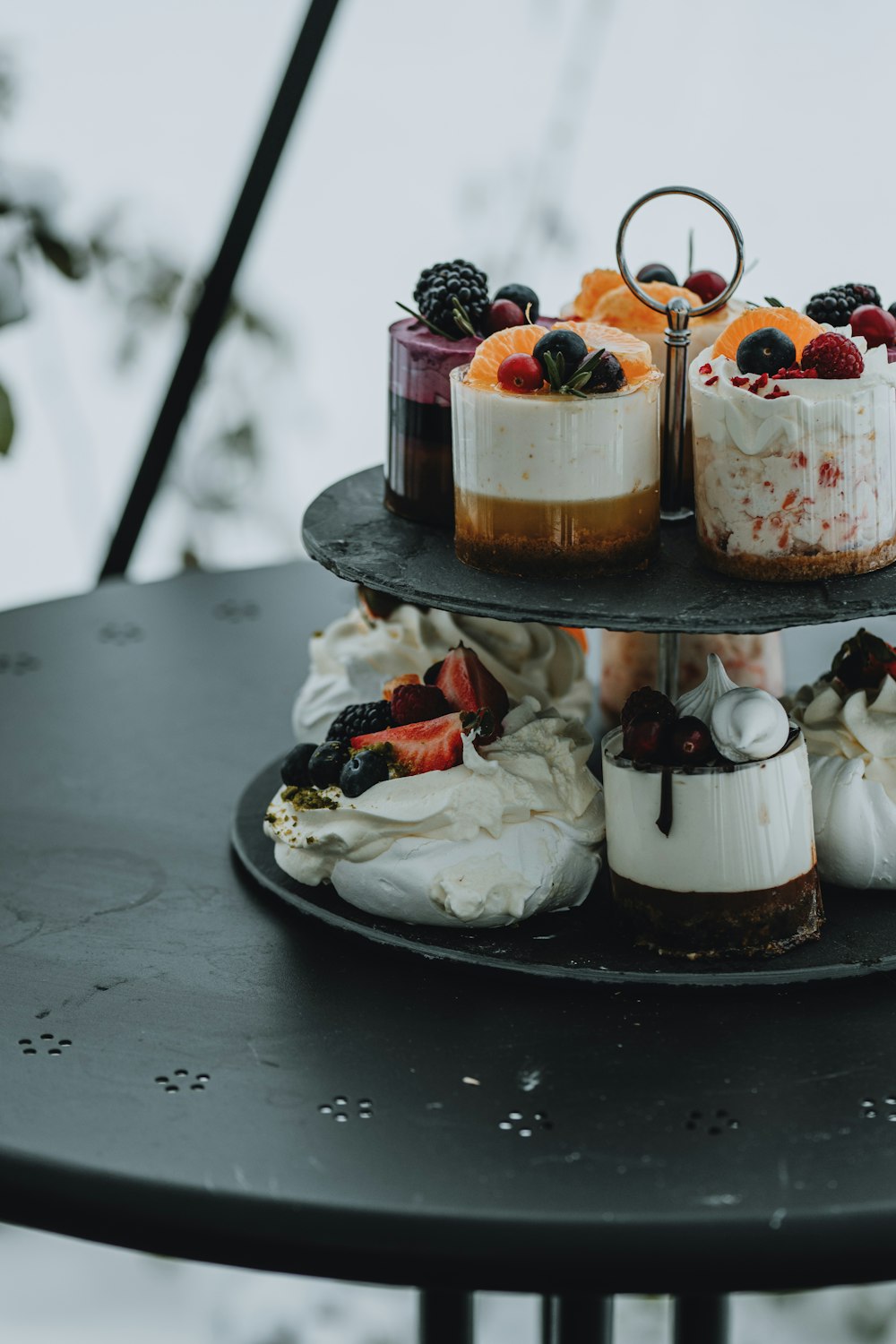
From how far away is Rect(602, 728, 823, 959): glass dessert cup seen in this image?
1.40 meters

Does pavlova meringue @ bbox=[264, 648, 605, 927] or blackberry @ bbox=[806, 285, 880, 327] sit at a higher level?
blackberry @ bbox=[806, 285, 880, 327]

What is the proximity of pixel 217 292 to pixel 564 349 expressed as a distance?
5.39 feet

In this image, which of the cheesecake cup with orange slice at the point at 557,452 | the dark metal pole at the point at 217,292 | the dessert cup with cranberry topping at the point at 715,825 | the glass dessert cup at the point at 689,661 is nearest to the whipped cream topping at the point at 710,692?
the dessert cup with cranberry topping at the point at 715,825

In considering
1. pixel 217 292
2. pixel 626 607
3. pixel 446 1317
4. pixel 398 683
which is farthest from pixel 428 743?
pixel 217 292

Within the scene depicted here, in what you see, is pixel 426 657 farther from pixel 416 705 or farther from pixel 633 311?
pixel 633 311

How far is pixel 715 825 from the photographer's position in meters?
1.40

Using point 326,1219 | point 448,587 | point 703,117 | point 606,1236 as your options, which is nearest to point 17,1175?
point 326,1219

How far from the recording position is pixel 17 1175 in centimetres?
121

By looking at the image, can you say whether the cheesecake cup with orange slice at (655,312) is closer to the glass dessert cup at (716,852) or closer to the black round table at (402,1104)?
the glass dessert cup at (716,852)

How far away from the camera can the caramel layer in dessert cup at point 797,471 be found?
4.41ft

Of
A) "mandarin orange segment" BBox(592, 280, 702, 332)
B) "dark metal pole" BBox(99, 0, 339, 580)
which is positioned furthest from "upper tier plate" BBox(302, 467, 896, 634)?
"dark metal pole" BBox(99, 0, 339, 580)

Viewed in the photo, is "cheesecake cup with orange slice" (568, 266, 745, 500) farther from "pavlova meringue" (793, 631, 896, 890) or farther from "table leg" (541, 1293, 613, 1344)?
"table leg" (541, 1293, 613, 1344)

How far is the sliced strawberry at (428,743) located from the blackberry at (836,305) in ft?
1.52

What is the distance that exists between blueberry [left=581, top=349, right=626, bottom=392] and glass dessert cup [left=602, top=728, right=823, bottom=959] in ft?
0.97
